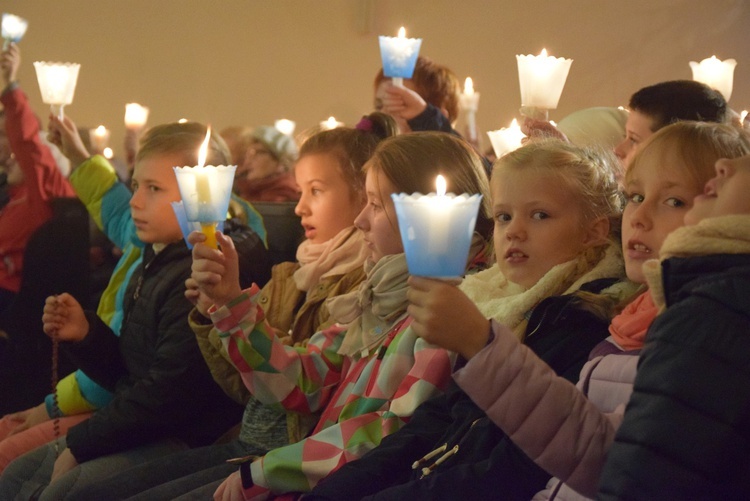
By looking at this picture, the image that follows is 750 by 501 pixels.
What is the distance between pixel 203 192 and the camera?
1.84 m

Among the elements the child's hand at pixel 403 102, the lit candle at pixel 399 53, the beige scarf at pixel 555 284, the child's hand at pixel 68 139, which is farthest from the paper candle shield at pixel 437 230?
the child's hand at pixel 68 139

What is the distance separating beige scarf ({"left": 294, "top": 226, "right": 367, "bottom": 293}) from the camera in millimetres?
2428

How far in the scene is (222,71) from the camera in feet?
24.9

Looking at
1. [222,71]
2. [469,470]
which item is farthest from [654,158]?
[222,71]

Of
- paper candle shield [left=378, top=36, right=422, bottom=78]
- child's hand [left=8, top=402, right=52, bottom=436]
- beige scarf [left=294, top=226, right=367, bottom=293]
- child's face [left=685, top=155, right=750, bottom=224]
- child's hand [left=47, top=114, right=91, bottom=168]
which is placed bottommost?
child's hand [left=8, top=402, right=52, bottom=436]

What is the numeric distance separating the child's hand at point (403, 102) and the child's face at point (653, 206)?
1.85 m

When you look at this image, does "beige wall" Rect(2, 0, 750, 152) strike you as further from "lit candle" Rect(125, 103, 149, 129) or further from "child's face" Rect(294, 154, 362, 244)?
"child's face" Rect(294, 154, 362, 244)

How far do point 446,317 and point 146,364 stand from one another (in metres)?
1.62

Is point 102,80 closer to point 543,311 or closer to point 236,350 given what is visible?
point 236,350

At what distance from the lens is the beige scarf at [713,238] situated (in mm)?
1121

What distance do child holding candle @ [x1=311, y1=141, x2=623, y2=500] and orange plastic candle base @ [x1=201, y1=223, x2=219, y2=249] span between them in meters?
0.53

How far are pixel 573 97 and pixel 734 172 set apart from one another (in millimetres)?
6214

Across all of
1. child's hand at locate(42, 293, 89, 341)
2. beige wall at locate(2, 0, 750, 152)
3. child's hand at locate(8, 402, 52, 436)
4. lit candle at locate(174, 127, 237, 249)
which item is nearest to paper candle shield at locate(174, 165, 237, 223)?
lit candle at locate(174, 127, 237, 249)

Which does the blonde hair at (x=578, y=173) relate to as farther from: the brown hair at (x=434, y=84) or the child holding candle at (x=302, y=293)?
the brown hair at (x=434, y=84)
